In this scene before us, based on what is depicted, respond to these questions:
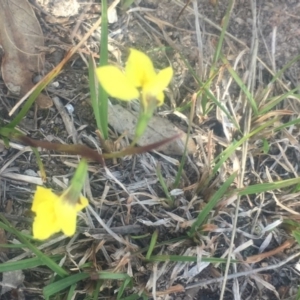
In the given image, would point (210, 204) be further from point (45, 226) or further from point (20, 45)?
point (20, 45)

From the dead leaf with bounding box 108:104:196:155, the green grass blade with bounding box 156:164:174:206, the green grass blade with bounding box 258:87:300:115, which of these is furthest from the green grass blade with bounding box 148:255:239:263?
the green grass blade with bounding box 258:87:300:115

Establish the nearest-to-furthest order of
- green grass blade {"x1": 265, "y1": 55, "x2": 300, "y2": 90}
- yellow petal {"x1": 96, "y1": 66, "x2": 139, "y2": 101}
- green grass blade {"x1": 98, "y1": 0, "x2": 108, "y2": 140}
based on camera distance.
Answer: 1. yellow petal {"x1": 96, "y1": 66, "x2": 139, "y2": 101}
2. green grass blade {"x1": 98, "y1": 0, "x2": 108, "y2": 140}
3. green grass blade {"x1": 265, "y1": 55, "x2": 300, "y2": 90}

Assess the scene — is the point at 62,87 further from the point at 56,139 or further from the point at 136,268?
the point at 136,268

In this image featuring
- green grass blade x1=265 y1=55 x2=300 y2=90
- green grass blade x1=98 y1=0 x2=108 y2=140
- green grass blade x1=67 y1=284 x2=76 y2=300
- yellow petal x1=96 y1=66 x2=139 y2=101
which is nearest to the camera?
yellow petal x1=96 y1=66 x2=139 y2=101

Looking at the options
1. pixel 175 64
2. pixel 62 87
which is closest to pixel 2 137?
pixel 62 87

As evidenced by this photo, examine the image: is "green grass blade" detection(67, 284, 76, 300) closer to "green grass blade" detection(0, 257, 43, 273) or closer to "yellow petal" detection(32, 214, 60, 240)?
"green grass blade" detection(0, 257, 43, 273)

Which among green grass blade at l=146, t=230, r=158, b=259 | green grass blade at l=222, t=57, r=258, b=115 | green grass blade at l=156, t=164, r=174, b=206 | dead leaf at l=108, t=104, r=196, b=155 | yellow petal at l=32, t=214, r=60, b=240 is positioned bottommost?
green grass blade at l=146, t=230, r=158, b=259
